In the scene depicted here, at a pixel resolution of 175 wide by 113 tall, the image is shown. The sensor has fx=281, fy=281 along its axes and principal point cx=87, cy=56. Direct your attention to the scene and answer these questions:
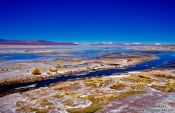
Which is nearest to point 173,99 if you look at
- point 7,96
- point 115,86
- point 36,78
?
point 115,86

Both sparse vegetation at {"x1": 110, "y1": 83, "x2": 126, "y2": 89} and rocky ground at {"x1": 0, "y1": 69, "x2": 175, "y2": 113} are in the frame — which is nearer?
rocky ground at {"x1": 0, "y1": 69, "x2": 175, "y2": 113}

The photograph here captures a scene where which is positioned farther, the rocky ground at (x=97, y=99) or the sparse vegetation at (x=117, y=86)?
the sparse vegetation at (x=117, y=86)

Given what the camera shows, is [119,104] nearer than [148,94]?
Yes

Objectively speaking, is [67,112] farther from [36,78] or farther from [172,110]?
[36,78]

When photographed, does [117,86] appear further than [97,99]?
Yes

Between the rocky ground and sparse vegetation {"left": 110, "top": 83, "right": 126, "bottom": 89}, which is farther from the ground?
sparse vegetation {"left": 110, "top": 83, "right": 126, "bottom": 89}

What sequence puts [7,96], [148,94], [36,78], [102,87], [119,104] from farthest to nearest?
[36,78] < [102,87] < [7,96] < [148,94] < [119,104]

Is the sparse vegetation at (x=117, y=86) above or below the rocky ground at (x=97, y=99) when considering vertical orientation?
above

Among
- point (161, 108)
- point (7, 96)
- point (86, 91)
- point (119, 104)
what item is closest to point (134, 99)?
point (119, 104)

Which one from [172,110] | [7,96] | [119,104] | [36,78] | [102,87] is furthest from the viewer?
[36,78]

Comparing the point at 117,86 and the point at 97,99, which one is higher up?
the point at 117,86
